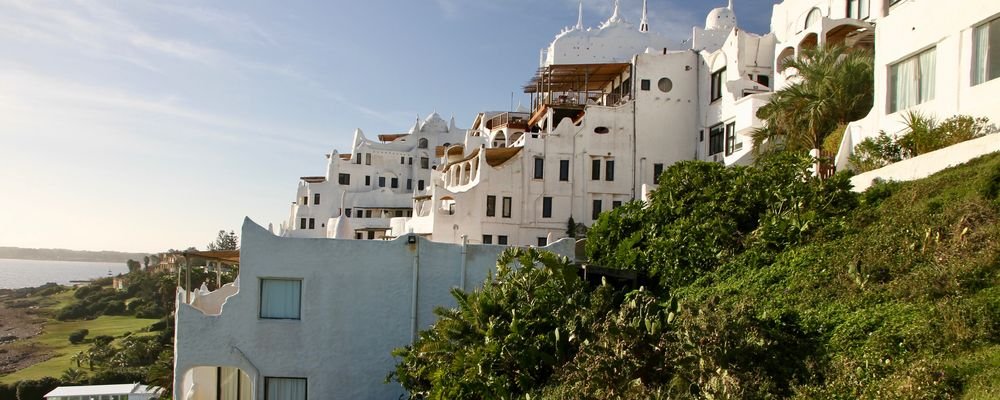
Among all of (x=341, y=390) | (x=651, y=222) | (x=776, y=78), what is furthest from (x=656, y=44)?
(x=341, y=390)

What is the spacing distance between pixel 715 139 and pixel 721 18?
19.3 meters

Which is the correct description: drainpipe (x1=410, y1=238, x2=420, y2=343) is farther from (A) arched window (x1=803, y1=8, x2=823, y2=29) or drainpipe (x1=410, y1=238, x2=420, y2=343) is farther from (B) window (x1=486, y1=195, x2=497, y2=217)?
(A) arched window (x1=803, y1=8, x2=823, y2=29)

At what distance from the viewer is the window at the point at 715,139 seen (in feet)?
121

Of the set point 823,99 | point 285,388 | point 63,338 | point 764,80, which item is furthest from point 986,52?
point 63,338

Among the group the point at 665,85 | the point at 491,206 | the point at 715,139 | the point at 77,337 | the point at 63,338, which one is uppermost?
the point at 665,85

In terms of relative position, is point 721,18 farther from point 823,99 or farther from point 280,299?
point 280,299

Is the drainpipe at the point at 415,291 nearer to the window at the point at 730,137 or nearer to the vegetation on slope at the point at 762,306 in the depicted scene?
the vegetation on slope at the point at 762,306

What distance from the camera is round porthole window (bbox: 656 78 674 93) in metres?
40.1

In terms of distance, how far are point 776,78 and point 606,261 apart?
19.5 m

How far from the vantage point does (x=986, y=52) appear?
16.2 metres

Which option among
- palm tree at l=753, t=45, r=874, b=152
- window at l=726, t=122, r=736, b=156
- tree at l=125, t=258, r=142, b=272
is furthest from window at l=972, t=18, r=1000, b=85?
tree at l=125, t=258, r=142, b=272

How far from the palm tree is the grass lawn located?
55.9 m

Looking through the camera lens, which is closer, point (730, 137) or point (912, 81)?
point (912, 81)

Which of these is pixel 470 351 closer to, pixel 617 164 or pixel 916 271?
pixel 916 271
